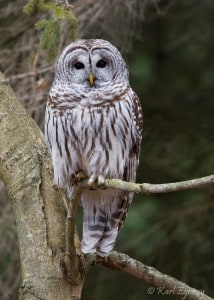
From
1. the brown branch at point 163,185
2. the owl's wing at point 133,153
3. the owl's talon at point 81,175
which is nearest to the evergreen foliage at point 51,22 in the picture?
the owl's wing at point 133,153

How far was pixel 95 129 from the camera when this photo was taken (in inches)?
193

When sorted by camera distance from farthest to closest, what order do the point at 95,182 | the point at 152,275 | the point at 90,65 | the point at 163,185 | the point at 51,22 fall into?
the point at 90,65, the point at 51,22, the point at 152,275, the point at 95,182, the point at 163,185

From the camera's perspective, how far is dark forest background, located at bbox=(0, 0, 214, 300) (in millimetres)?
6227

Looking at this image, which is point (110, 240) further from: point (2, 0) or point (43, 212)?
point (2, 0)

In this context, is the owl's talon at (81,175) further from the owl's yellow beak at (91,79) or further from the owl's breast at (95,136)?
the owl's yellow beak at (91,79)

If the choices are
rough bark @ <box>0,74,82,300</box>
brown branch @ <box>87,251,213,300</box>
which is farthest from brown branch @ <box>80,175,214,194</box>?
brown branch @ <box>87,251,213,300</box>

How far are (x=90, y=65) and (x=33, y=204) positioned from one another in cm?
95

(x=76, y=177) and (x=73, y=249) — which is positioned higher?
(x=76, y=177)

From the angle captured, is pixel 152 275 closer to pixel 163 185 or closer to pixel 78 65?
pixel 163 185

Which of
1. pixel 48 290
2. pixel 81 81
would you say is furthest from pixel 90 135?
pixel 48 290

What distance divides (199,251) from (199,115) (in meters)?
1.11

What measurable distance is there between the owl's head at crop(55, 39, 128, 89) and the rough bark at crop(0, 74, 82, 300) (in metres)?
0.36

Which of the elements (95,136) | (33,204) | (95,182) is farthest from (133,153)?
(95,182)

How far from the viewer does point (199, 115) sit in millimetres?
7449
